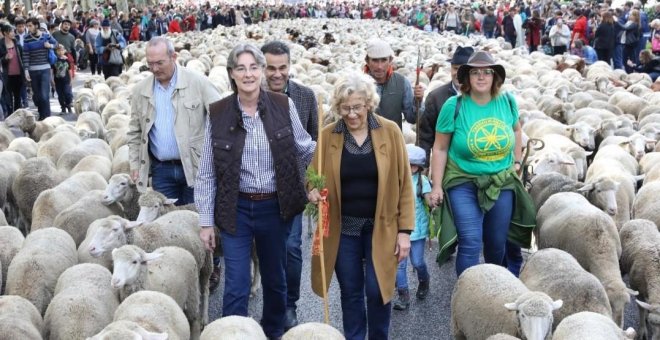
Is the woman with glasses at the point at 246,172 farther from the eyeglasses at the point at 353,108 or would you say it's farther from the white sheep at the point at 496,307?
the white sheep at the point at 496,307

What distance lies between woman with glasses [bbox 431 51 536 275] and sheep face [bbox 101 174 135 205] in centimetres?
315

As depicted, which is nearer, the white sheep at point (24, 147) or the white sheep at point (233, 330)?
the white sheep at point (233, 330)

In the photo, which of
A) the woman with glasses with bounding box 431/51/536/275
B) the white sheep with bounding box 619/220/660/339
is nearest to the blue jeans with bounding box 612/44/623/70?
the white sheep with bounding box 619/220/660/339

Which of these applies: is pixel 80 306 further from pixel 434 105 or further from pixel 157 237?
pixel 434 105

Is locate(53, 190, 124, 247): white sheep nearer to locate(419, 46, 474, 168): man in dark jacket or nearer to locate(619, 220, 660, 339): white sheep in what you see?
locate(419, 46, 474, 168): man in dark jacket

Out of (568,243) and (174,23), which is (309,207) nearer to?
(568,243)

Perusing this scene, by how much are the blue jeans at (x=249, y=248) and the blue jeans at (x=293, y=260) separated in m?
0.56

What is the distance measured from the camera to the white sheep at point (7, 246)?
6.15 m

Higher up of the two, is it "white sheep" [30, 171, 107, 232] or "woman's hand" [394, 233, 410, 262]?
"woman's hand" [394, 233, 410, 262]

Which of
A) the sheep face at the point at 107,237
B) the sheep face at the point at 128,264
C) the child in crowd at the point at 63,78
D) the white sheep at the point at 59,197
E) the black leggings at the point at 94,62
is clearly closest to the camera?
the sheep face at the point at 128,264

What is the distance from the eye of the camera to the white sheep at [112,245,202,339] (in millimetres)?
5066

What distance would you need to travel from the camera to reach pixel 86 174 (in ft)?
26.5

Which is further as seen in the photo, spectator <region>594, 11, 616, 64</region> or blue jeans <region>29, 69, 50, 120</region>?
spectator <region>594, 11, 616, 64</region>

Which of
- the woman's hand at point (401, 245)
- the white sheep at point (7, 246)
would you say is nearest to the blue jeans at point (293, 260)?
the woman's hand at point (401, 245)
